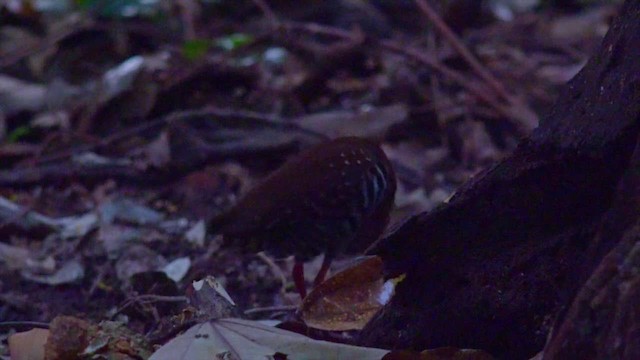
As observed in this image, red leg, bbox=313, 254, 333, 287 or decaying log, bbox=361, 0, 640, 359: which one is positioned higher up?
decaying log, bbox=361, 0, 640, 359

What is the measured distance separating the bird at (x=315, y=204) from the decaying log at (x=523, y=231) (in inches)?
32.5

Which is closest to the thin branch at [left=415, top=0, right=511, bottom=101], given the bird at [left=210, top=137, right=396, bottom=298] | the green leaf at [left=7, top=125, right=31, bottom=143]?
the green leaf at [left=7, top=125, right=31, bottom=143]

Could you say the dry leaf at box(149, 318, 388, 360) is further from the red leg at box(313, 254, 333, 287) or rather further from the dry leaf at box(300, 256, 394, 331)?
the red leg at box(313, 254, 333, 287)

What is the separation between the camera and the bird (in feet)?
10.5

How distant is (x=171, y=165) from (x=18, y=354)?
2782 millimetres

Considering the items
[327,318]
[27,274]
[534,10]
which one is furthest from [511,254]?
[534,10]

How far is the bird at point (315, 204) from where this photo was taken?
320 centimetres

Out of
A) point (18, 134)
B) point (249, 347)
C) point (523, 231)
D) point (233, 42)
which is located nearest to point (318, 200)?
point (523, 231)

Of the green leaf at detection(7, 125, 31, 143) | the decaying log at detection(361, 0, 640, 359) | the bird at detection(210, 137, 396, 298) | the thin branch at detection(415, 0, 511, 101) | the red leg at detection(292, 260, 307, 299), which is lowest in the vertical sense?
the green leaf at detection(7, 125, 31, 143)

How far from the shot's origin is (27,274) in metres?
3.96

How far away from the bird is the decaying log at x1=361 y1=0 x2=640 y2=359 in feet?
2.71

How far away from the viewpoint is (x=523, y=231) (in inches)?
90.4

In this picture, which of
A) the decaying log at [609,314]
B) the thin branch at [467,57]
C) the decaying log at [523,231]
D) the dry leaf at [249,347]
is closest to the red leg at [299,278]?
the decaying log at [523,231]

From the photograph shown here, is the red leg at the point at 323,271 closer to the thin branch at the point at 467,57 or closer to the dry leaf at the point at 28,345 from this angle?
the dry leaf at the point at 28,345
